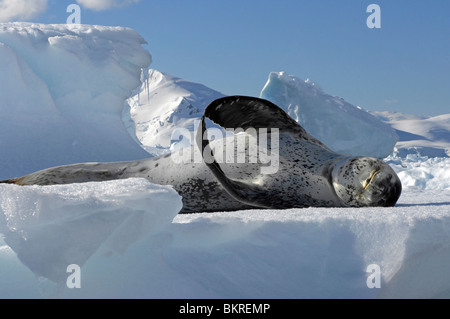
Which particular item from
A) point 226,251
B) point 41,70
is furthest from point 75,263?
point 41,70

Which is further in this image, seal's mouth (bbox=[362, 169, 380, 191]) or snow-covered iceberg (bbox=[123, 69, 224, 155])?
snow-covered iceberg (bbox=[123, 69, 224, 155])

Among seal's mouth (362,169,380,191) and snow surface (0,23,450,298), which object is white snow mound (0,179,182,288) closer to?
snow surface (0,23,450,298)

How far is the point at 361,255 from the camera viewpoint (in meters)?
1.35

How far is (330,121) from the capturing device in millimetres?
12438

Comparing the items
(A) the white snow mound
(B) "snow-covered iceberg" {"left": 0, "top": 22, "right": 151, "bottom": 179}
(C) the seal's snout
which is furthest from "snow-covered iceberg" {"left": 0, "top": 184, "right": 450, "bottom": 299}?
(B) "snow-covered iceberg" {"left": 0, "top": 22, "right": 151, "bottom": 179}

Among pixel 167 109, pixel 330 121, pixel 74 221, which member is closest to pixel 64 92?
pixel 330 121

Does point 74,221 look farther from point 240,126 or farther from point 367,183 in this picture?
point 240,126

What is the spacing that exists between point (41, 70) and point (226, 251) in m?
8.80

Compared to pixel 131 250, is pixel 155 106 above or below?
above

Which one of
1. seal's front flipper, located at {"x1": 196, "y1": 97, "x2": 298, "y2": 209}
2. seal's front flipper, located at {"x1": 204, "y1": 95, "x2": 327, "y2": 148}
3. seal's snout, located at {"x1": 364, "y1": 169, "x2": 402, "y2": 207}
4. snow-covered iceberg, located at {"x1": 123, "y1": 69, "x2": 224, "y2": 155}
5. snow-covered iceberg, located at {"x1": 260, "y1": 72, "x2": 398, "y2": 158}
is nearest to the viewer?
seal's front flipper, located at {"x1": 196, "y1": 97, "x2": 298, "y2": 209}

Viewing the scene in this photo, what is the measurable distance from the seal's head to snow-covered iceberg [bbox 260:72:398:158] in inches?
394

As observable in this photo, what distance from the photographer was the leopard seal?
2.34m

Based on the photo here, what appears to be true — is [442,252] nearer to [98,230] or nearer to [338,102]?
[98,230]

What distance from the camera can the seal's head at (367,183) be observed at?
90.4 inches
